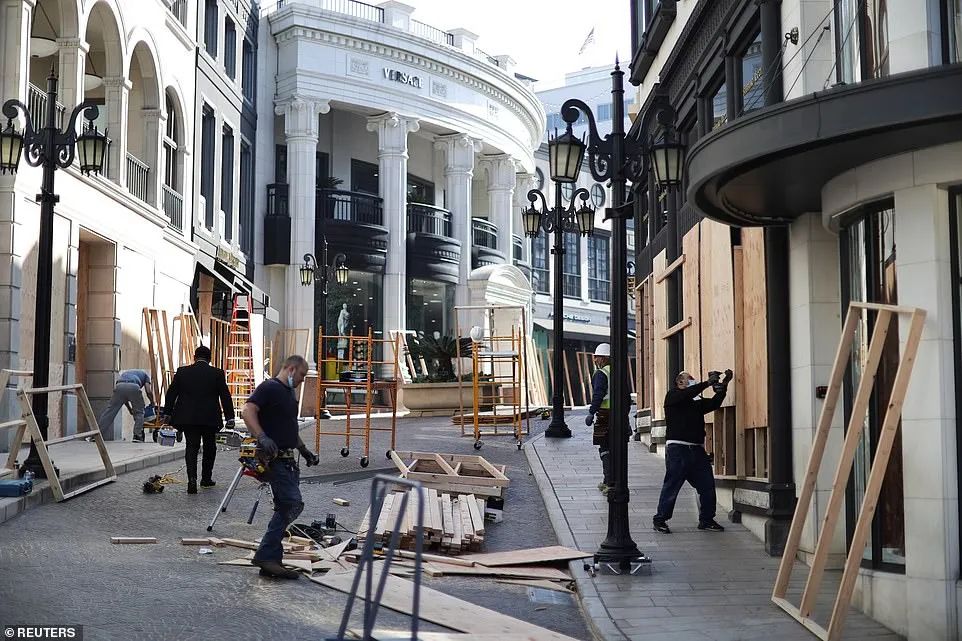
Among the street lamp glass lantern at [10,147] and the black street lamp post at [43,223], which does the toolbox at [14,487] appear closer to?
the black street lamp post at [43,223]

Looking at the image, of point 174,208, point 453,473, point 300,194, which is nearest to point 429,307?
point 300,194

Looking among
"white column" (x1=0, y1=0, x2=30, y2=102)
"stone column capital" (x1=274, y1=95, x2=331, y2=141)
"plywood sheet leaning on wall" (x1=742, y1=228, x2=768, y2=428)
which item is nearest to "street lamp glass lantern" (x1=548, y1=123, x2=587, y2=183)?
"plywood sheet leaning on wall" (x1=742, y1=228, x2=768, y2=428)

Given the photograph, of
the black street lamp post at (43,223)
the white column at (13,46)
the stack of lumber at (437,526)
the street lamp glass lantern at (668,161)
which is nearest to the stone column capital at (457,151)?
the white column at (13,46)

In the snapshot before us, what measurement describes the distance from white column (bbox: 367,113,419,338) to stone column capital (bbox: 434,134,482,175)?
3101mm

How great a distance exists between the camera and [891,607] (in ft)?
26.7

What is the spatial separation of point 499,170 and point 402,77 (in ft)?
25.1

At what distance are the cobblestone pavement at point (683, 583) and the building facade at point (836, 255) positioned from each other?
399 mm

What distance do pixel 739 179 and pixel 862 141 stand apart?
138cm

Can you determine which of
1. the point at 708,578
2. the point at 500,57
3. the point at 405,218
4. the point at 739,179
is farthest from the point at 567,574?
the point at 500,57

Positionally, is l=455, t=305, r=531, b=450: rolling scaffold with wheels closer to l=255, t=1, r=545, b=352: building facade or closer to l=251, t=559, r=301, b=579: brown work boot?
l=255, t=1, r=545, b=352: building facade

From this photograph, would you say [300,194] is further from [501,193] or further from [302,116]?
[501,193]

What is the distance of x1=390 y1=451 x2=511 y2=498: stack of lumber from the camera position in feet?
44.8

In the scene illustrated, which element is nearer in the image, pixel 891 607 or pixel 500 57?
pixel 891 607

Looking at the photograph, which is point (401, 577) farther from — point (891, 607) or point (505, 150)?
point (505, 150)
